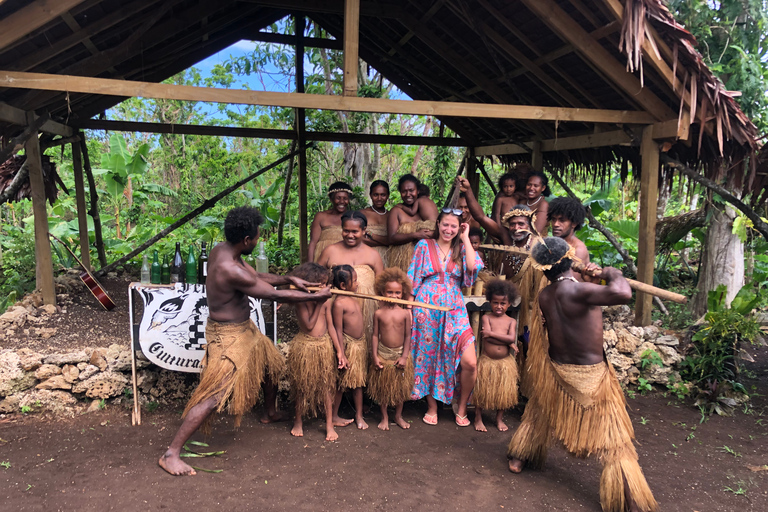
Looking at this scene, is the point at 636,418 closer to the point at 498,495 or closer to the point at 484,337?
the point at 484,337

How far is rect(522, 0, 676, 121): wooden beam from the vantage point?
3975 millimetres

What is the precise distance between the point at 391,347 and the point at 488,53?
3703 millimetres

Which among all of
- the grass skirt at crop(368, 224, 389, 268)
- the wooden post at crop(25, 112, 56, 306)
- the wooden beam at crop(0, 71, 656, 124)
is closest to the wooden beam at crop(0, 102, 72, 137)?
the wooden post at crop(25, 112, 56, 306)

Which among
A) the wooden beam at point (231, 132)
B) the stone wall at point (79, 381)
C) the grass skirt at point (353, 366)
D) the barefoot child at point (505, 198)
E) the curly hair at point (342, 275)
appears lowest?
the stone wall at point (79, 381)

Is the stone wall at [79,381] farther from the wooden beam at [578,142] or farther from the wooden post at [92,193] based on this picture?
the wooden beam at [578,142]

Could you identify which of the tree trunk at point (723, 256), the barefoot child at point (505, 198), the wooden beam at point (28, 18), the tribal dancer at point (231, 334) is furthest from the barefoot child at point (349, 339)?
the tree trunk at point (723, 256)

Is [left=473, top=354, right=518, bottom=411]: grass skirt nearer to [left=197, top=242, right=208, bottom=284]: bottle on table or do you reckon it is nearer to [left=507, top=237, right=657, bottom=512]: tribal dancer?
[left=507, top=237, right=657, bottom=512]: tribal dancer

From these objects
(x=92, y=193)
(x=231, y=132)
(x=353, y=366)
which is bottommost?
(x=353, y=366)

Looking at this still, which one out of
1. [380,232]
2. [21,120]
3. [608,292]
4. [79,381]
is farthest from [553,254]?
[21,120]

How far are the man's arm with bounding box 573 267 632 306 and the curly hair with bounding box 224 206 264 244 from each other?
6.20 feet

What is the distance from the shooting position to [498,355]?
3672mm

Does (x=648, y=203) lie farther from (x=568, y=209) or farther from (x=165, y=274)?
(x=165, y=274)

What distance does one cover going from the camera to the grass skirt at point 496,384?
3.62 m

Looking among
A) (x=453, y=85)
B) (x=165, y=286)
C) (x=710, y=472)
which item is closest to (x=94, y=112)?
(x=165, y=286)
